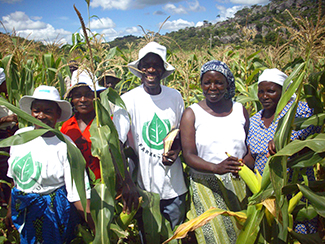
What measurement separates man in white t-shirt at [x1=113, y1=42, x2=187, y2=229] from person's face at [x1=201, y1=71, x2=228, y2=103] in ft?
1.22

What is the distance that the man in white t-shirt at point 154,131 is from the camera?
2.09 meters

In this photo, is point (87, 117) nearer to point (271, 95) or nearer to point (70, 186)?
point (70, 186)

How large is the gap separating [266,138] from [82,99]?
166cm

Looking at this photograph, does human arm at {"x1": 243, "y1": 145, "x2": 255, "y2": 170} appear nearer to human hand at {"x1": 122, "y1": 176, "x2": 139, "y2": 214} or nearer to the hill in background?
human hand at {"x1": 122, "y1": 176, "x2": 139, "y2": 214}

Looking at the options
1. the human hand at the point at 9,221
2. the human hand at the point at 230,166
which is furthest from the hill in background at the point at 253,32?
the human hand at the point at 9,221

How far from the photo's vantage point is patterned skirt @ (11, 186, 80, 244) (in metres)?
1.73

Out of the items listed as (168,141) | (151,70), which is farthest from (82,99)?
(168,141)

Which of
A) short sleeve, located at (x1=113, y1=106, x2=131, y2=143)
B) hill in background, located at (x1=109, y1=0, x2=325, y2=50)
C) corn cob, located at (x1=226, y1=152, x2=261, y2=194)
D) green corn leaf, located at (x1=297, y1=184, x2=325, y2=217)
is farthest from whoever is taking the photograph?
hill in background, located at (x1=109, y1=0, x2=325, y2=50)

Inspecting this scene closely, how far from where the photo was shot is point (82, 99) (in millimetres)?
2266

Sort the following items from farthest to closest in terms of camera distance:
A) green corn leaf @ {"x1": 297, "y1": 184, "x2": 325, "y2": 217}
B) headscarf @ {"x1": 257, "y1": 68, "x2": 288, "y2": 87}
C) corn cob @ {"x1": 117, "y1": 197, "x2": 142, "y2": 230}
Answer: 1. headscarf @ {"x1": 257, "y1": 68, "x2": 288, "y2": 87}
2. corn cob @ {"x1": 117, "y1": 197, "x2": 142, "y2": 230}
3. green corn leaf @ {"x1": 297, "y1": 184, "x2": 325, "y2": 217}

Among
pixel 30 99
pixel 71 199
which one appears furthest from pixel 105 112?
pixel 30 99

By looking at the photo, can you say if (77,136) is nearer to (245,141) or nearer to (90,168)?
(90,168)

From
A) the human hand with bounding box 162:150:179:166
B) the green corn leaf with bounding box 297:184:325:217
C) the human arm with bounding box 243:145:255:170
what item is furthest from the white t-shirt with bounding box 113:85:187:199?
the green corn leaf with bounding box 297:184:325:217

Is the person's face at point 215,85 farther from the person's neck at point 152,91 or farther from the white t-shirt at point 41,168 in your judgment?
the white t-shirt at point 41,168
